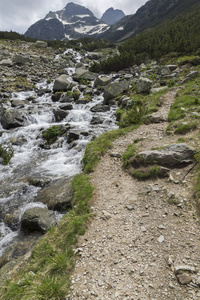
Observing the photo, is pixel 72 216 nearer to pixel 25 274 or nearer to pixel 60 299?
pixel 25 274

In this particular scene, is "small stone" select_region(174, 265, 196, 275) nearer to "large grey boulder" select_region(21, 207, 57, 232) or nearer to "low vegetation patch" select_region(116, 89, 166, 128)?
"large grey boulder" select_region(21, 207, 57, 232)

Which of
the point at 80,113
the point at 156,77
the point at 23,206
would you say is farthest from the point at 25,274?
the point at 156,77

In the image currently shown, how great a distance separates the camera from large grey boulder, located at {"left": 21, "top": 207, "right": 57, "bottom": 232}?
22.5 feet

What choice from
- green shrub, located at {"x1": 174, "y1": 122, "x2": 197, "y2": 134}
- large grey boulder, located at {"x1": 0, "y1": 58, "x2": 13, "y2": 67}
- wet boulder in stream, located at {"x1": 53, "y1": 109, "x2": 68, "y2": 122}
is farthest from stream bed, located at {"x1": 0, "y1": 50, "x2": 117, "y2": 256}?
large grey boulder, located at {"x1": 0, "y1": 58, "x2": 13, "y2": 67}

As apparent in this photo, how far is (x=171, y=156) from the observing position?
7605mm

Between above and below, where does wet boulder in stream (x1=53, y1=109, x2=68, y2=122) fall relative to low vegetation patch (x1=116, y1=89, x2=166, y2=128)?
above

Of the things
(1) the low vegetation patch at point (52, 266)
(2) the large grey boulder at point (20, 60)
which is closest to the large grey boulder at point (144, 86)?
(1) the low vegetation patch at point (52, 266)

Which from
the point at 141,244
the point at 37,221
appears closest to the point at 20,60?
the point at 37,221

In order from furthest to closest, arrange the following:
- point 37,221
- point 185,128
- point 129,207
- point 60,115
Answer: point 60,115, point 185,128, point 37,221, point 129,207

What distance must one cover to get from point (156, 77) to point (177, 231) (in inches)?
865

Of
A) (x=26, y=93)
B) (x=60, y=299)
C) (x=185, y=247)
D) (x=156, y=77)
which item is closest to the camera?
(x=60, y=299)

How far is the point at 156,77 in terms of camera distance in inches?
886

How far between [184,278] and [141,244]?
134cm

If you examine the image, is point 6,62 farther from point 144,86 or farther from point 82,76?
point 144,86
